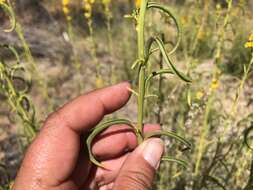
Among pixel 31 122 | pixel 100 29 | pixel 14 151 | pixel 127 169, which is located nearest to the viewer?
pixel 127 169

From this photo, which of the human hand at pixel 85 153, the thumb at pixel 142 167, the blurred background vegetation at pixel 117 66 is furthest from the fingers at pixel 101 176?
the blurred background vegetation at pixel 117 66

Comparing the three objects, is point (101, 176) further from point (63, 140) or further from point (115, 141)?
A: point (63, 140)

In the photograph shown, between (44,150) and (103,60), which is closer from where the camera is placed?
(44,150)

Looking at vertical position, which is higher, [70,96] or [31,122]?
[31,122]

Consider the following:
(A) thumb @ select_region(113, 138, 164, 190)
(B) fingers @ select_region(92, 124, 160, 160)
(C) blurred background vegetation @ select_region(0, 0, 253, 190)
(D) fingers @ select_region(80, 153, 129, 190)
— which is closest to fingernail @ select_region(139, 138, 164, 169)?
(A) thumb @ select_region(113, 138, 164, 190)

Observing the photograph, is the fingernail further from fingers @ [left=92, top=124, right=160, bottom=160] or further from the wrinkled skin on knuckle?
fingers @ [left=92, top=124, right=160, bottom=160]

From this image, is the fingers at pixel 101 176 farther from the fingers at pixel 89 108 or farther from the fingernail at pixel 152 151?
the fingernail at pixel 152 151

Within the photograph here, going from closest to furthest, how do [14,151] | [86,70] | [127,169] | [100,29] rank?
1. [127,169]
2. [14,151]
3. [86,70]
4. [100,29]

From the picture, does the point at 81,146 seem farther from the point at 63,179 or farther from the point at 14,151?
the point at 14,151

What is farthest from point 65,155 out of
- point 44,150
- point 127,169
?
point 127,169
